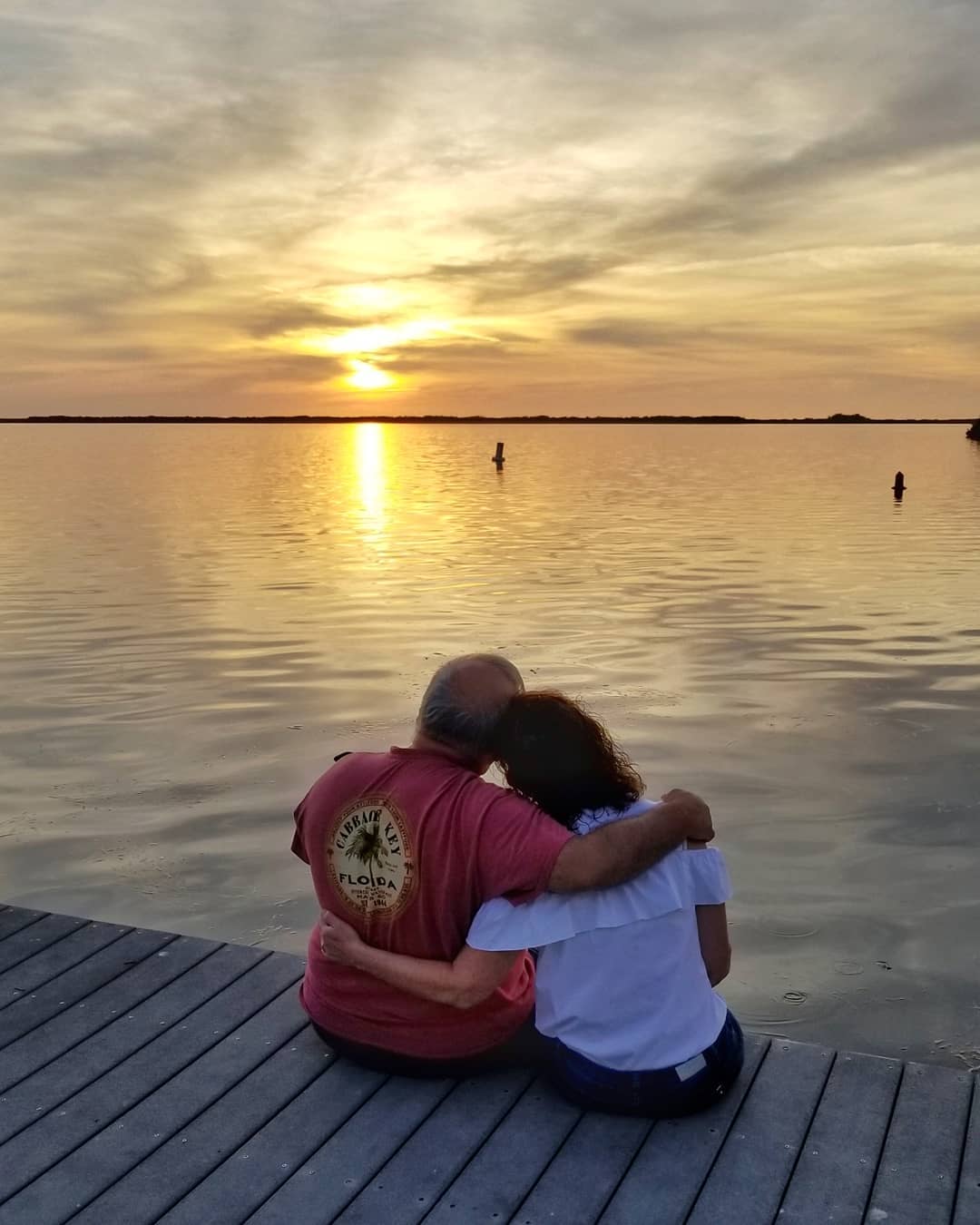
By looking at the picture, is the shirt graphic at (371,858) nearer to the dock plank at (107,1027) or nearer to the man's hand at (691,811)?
the man's hand at (691,811)

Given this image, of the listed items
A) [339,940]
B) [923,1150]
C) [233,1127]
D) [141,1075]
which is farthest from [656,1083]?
[141,1075]

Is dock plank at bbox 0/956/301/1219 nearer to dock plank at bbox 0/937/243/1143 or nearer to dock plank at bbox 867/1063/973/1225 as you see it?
dock plank at bbox 0/937/243/1143

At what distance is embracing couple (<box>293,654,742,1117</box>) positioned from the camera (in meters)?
3.82

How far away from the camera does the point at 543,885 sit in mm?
3852

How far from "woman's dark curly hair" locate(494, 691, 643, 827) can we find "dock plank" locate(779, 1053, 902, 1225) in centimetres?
133

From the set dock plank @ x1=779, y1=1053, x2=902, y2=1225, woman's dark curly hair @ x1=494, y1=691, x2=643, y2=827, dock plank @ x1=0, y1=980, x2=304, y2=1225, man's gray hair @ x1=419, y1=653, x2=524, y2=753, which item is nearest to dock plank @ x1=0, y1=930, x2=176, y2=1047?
dock plank @ x1=0, y1=980, x2=304, y2=1225

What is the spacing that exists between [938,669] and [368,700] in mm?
6893

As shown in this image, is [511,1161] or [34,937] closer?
[511,1161]

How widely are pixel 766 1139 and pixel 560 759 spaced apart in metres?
1.52

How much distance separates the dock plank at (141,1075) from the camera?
13.3ft

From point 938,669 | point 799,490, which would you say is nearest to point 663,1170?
point 938,669

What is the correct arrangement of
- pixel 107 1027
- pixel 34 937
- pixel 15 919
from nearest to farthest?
pixel 107 1027 < pixel 34 937 < pixel 15 919

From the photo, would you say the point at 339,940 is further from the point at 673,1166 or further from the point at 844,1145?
the point at 844,1145

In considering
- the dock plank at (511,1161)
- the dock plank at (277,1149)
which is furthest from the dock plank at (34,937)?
the dock plank at (511,1161)
